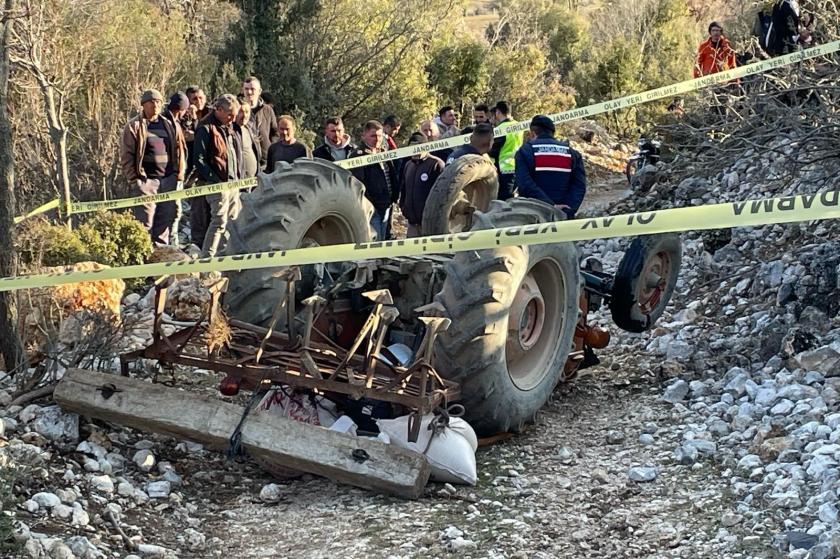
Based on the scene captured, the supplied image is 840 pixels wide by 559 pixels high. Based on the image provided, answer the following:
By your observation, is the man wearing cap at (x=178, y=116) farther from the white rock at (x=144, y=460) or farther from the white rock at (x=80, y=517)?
the white rock at (x=80, y=517)

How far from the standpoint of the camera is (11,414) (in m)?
5.74

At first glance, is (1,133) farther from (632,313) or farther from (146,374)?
(632,313)

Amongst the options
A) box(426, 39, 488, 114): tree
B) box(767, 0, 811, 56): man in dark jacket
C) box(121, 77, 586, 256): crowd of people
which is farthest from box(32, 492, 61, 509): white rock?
box(426, 39, 488, 114): tree

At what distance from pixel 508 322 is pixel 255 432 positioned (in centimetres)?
176

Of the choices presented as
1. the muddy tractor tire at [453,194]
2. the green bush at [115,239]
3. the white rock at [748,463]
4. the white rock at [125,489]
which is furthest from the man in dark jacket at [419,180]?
the white rock at [125,489]

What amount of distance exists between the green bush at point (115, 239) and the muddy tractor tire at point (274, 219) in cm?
332

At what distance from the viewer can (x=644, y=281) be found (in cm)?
773

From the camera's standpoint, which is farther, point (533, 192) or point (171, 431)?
point (533, 192)

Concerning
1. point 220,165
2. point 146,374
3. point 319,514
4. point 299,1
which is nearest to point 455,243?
point 319,514

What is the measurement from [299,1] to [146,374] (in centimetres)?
1123

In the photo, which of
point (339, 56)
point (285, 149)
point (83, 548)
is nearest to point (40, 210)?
point (285, 149)

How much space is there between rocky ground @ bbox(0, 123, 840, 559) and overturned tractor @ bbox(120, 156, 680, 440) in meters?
0.44

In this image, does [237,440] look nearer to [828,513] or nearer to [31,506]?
[31,506]

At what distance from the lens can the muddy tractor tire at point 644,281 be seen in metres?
7.54
